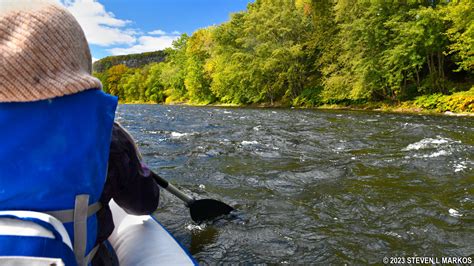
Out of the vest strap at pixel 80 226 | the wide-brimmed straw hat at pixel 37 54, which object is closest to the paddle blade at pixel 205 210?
the vest strap at pixel 80 226

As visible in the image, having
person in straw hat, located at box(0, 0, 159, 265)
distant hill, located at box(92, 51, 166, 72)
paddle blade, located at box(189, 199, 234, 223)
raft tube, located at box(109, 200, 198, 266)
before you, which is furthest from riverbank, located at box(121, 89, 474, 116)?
distant hill, located at box(92, 51, 166, 72)

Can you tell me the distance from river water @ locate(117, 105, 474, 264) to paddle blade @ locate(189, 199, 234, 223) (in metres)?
0.08

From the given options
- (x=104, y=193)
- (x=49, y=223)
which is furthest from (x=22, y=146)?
(x=104, y=193)

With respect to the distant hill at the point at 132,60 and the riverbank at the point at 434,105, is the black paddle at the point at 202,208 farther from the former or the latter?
the distant hill at the point at 132,60

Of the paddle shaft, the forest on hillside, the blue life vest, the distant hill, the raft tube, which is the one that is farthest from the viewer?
the distant hill

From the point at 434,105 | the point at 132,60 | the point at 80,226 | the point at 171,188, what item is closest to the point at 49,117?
the point at 80,226

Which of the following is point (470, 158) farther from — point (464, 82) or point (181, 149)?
point (464, 82)

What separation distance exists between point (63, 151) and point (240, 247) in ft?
6.47

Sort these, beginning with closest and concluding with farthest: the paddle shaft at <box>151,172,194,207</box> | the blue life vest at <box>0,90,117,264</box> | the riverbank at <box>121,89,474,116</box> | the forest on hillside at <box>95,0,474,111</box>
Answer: the blue life vest at <box>0,90,117,264</box>
the paddle shaft at <box>151,172,194,207</box>
the riverbank at <box>121,89,474,116</box>
the forest on hillside at <box>95,0,474,111</box>

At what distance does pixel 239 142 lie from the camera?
7578 millimetres

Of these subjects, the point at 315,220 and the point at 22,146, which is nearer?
the point at 22,146

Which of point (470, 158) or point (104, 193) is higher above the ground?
point (104, 193)

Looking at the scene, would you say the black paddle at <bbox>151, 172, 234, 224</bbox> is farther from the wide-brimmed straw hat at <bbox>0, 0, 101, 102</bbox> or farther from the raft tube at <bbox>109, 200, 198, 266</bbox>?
the wide-brimmed straw hat at <bbox>0, 0, 101, 102</bbox>

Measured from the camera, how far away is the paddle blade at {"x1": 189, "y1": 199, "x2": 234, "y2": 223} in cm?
309
